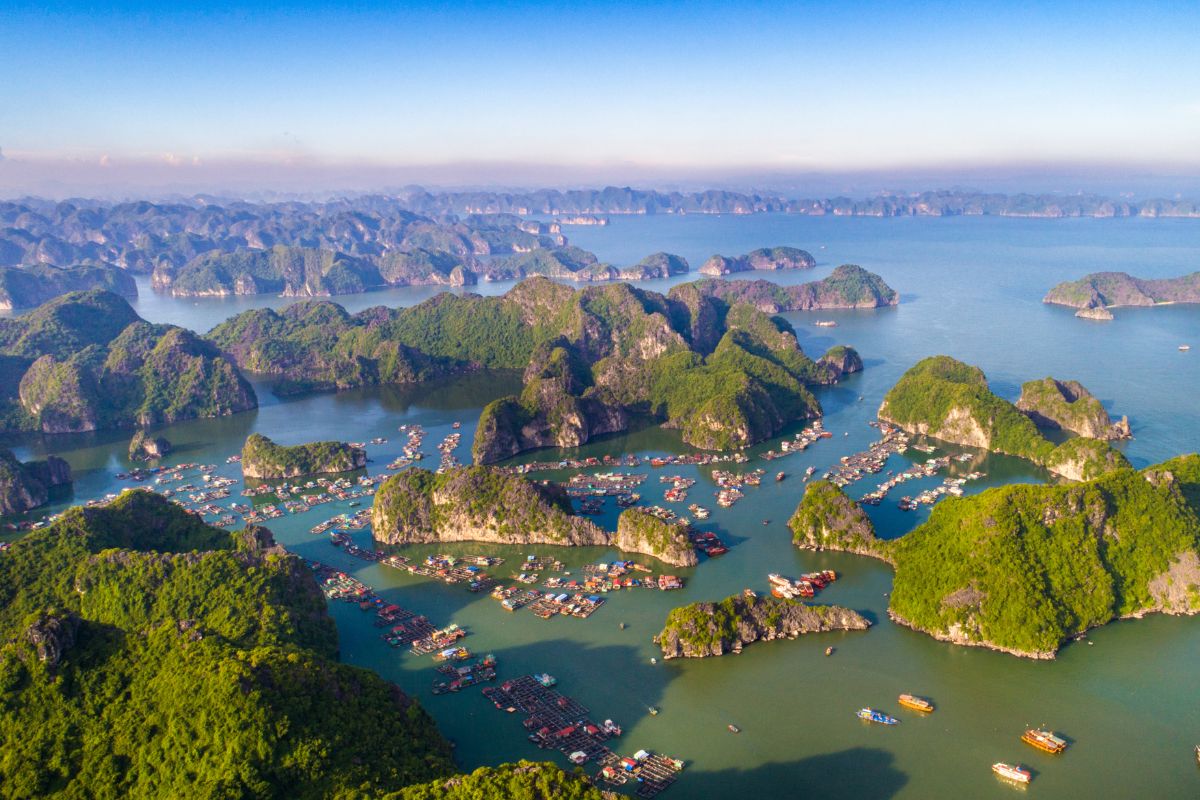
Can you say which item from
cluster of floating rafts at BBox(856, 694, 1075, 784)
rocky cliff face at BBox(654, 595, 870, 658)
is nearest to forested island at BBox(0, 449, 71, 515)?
rocky cliff face at BBox(654, 595, 870, 658)

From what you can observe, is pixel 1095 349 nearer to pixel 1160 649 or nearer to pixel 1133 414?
pixel 1133 414

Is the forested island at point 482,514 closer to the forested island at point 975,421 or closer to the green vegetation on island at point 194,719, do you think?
the green vegetation on island at point 194,719

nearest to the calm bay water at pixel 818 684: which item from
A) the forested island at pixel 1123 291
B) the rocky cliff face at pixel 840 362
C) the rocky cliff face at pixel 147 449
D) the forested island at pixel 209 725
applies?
the forested island at pixel 209 725

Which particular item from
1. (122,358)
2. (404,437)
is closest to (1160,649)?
(404,437)

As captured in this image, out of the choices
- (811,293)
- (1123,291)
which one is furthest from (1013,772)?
(1123,291)

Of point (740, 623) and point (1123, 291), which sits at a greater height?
point (1123, 291)

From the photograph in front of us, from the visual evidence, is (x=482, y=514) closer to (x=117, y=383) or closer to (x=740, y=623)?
(x=740, y=623)

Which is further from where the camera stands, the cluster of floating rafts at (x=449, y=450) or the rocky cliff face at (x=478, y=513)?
the cluster of floating rafts at (x=449, y=450)
